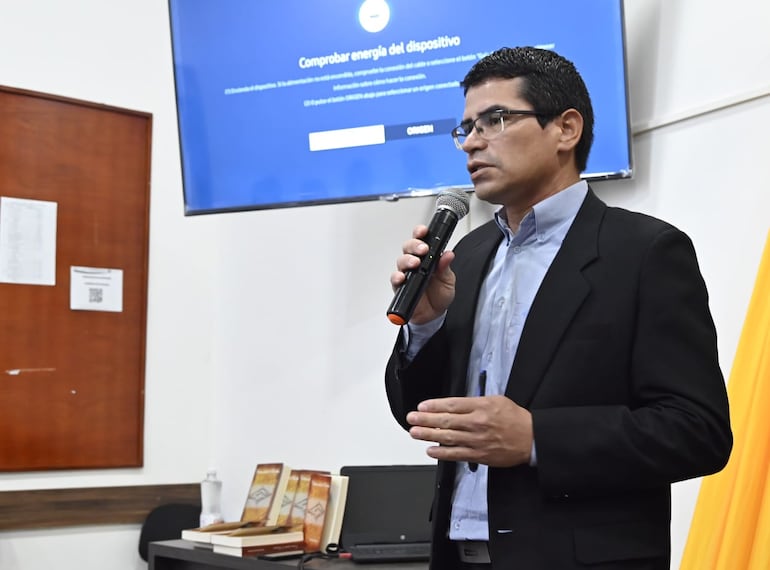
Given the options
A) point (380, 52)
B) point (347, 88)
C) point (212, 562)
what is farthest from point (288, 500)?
point (380, 52)

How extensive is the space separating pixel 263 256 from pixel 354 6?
3.83 feet

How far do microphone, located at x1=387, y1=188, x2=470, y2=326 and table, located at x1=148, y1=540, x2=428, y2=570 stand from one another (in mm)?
1305

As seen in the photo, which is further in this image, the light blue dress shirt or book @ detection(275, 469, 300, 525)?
book @ detection(275, 469, 300, 525)

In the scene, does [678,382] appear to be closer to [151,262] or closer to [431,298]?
[431,298]

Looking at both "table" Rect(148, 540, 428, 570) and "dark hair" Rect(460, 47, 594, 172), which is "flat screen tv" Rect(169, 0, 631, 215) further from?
"table" Rect(148, 540, 428, 570)

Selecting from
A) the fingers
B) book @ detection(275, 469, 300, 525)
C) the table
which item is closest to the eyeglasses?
the fingers

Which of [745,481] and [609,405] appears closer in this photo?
[609,405]

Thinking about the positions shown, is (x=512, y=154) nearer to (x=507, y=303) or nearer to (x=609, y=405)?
(x=507, y=303)

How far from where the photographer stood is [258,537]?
111 inches

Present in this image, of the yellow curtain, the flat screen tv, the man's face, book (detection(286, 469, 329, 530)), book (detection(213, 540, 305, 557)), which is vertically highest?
the flat screen tv

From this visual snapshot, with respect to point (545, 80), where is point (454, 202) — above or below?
below

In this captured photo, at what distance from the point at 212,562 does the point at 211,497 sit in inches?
26.4

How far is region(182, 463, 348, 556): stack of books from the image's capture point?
2842 millimetres

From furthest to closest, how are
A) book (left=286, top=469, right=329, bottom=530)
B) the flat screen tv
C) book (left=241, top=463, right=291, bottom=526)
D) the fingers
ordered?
book (left=241, top=463, right=291, bottom=526) → book (left=286, top=469, right=329, bottom=530) → the flat screen tv → the fingers
